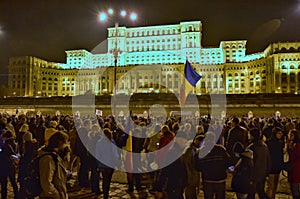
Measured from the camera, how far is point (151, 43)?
392 ft

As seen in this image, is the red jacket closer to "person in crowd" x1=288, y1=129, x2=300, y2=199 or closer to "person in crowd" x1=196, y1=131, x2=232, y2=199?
"person in crowd" x1=288, y1=129, x2=300, y2=199

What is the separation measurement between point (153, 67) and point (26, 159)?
104699 mm

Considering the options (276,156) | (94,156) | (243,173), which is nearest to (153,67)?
(94,156)

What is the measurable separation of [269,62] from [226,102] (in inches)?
2310

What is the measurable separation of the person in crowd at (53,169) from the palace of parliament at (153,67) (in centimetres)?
9436

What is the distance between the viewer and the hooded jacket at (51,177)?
Answer: 451 centimetres

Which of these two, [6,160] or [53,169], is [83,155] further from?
[53,169]

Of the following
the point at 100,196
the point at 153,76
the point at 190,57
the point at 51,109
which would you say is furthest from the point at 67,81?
the point at 100,196

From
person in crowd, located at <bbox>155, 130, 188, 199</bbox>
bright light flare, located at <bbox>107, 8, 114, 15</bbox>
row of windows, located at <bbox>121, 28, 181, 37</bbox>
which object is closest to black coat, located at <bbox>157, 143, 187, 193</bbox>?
person in crowd, located at <bbox>155, 130, 188, 199</bbox>

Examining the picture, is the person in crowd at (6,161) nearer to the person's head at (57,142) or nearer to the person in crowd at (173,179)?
the person's head at (57,142)

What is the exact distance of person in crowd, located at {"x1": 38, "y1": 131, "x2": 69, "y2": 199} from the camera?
4516mm

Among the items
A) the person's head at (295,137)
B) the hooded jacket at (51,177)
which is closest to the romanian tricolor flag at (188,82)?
the person's head at (295,137)

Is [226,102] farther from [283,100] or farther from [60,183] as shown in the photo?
A: [60,183]

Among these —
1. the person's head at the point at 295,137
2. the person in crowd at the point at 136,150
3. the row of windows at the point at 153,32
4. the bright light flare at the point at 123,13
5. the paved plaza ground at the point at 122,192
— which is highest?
the row of windows at the point at 153,32
